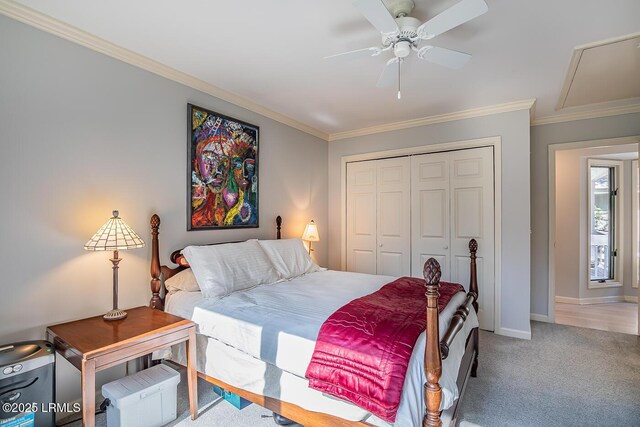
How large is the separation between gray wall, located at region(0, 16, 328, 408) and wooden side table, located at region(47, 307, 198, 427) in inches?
9.4

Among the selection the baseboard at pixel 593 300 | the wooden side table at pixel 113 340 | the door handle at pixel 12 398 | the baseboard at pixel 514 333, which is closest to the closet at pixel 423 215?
the baseboard at pixel 514 333

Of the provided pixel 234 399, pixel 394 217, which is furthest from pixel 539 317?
pixel 234 399

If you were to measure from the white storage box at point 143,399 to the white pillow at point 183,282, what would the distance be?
59 centimetres

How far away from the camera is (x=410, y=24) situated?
186 cm

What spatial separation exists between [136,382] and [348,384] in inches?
53.1

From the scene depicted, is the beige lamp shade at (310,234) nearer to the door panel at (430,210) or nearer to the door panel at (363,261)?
the door panel at (363,261)

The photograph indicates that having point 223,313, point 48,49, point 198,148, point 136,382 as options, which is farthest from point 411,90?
point 136,382

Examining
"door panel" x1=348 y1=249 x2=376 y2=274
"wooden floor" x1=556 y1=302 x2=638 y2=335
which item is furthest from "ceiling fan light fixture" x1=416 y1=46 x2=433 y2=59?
"wooden floor" x1=556 y1=302 x2=638 y2=335

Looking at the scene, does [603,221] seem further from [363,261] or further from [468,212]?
[363,261]

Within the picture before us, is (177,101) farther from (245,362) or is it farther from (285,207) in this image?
(245,362)

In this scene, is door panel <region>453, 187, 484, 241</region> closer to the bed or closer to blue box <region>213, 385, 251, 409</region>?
the bed

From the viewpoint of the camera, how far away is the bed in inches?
56.1

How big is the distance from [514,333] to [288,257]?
2.62 m

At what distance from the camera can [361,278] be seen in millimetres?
3023
